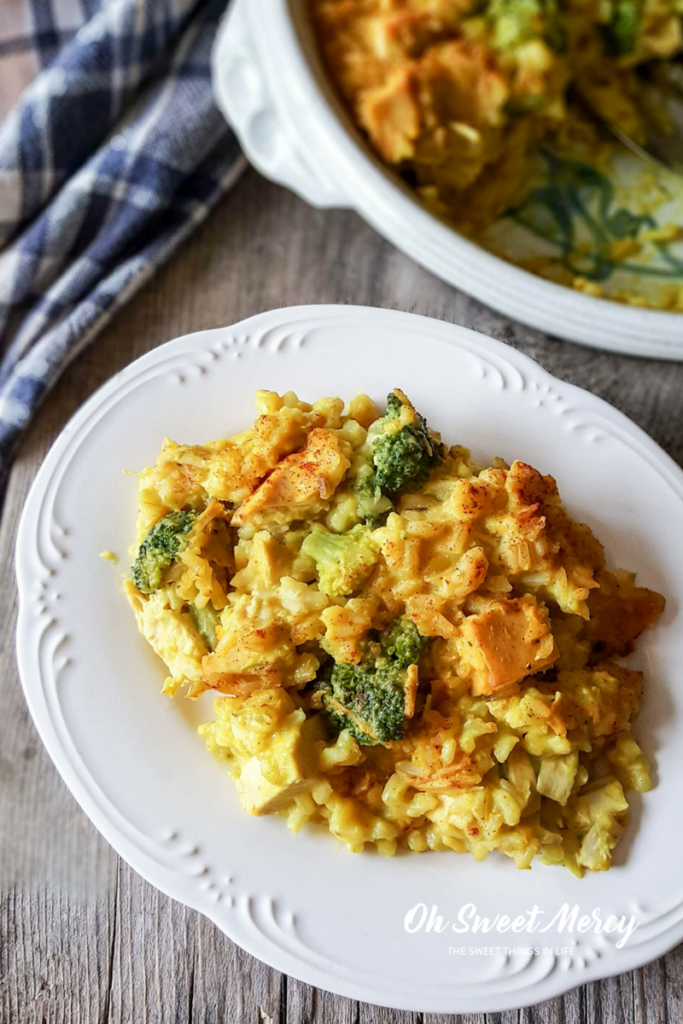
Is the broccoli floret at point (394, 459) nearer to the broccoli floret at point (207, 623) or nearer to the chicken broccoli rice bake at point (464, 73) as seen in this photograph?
the broccoli floret at point (207, 623)

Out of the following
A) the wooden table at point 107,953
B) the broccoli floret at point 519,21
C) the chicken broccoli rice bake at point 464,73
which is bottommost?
the wooden table at point 107,953

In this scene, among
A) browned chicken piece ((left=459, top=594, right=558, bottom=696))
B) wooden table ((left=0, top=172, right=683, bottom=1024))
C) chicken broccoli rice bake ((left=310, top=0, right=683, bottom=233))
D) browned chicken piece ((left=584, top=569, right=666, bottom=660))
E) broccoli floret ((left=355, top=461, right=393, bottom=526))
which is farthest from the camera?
chicken broccoli rice bake ((left=310, top=0, right=683, bottom=233))

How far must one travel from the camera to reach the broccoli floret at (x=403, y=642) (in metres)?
1.95

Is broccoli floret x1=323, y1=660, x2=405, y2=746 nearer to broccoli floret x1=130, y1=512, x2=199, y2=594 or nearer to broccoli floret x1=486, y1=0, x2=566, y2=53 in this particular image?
broccoli floret x1=130, y1=512, x2=199, y2=594

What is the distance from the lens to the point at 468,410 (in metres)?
2.30

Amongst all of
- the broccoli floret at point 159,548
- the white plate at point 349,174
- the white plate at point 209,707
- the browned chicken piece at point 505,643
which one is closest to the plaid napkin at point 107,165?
the white plate at point 349,174

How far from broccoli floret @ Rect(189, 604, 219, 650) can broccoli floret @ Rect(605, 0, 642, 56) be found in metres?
2.71

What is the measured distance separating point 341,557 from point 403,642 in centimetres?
23

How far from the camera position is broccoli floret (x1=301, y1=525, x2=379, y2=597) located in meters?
1.96

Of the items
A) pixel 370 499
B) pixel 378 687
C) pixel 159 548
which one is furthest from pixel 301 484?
pixel 378 687

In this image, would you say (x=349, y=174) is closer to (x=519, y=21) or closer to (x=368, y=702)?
(x=519, y=21)

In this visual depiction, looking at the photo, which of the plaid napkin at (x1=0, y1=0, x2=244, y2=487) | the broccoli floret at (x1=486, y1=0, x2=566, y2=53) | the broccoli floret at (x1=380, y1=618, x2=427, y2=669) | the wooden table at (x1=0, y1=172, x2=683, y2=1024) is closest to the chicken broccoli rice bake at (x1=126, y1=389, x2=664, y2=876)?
the broccoli floret at (x1=380, y1=618, x2=427, y2=669)

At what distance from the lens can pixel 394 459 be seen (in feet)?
6.45

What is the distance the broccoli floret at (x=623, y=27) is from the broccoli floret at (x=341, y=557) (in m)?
2.46
